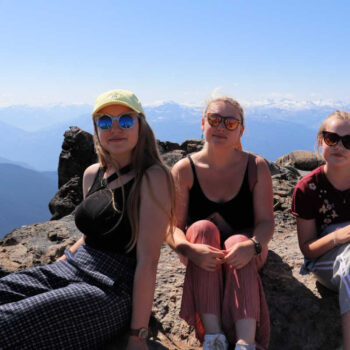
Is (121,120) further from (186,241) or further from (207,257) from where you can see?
(207,257)

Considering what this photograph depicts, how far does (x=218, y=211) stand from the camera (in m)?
3.77

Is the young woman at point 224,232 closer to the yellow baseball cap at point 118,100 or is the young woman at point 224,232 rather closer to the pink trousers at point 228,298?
the pink trousers at point 228,298

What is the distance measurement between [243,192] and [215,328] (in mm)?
1360

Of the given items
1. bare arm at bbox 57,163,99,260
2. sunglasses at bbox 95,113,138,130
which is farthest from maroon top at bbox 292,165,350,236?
bare arm at bbox 57,163,99,260

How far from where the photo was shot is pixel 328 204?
3635 millimetres

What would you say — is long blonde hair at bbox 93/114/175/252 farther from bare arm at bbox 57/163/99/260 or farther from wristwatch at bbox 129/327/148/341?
wristwatch at bbox 129/327/148/341

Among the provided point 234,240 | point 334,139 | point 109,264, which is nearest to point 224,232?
point 234,240

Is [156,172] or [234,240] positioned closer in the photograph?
[156,172]

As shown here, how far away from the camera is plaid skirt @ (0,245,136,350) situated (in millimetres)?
2654

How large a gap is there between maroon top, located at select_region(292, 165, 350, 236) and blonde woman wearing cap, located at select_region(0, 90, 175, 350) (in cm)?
137

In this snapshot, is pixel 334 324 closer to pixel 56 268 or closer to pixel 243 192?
pixel 243 192

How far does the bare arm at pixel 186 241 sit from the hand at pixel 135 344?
0.77 metres

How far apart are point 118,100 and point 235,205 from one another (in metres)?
1.58

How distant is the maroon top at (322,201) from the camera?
11.9ft
